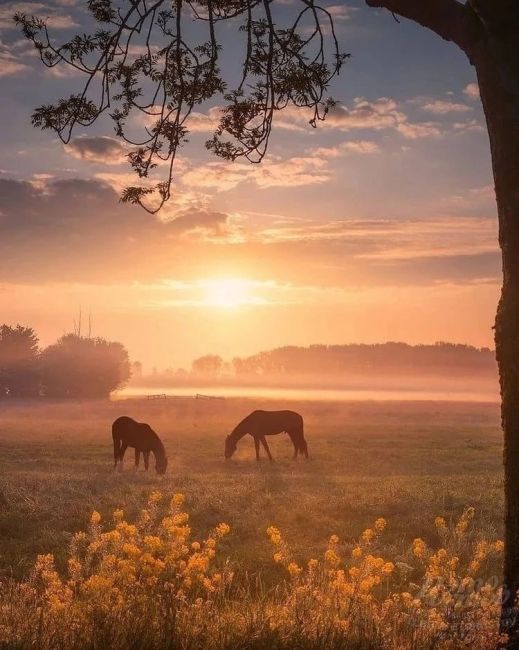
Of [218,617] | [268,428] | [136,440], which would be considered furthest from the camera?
[268,428]

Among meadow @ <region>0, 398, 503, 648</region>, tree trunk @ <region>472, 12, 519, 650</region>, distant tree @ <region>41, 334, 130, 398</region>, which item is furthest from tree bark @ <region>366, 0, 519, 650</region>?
distant tree @ <region>41, 334, 130, 398</region>

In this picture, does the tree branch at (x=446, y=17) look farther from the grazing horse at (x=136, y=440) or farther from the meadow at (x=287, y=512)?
the grazing horse at (x=136, y=440)

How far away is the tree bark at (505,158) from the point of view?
624 centimetres

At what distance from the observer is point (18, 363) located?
92.2 metres

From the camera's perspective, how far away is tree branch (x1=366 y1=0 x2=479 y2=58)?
6.64 m

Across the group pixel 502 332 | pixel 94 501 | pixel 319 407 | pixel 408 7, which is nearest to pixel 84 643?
pixel 502 332

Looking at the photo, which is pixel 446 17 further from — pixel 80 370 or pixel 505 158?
pixel 80 370

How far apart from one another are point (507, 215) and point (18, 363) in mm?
92979

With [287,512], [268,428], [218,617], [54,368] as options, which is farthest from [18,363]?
[218,617]

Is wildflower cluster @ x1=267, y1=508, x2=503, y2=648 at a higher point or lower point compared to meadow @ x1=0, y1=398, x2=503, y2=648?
higher

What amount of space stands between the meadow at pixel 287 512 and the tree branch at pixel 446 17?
A: 5.31 metres

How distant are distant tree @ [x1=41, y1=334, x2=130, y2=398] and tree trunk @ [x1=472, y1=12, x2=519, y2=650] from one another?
8964 centimetres

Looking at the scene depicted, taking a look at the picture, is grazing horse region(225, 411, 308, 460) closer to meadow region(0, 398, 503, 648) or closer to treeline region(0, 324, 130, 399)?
meadow region(0, 398, 503, 648)

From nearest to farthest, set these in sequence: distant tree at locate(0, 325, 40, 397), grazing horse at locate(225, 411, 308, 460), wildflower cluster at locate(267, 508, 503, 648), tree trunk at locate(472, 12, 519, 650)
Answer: wildflower cluster at locate(267, 508, 503, 648)
tree trunk at locate(472, 12, 519, 650)
grazing horse at locate(225, 411, 308, 460)
distant tree at locate(0, 325, 40, 397)
